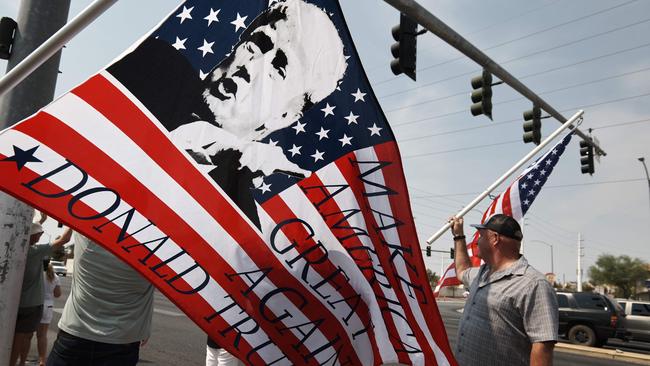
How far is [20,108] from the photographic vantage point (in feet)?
9.82

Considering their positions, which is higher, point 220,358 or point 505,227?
point 505,227

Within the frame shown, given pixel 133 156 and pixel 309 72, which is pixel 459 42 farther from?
pixel 133 156

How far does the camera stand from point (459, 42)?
6.77 metres

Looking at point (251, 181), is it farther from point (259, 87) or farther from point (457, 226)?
point (457, 226)

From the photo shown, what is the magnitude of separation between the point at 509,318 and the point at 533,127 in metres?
8.80

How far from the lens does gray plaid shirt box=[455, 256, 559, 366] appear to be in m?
3.06

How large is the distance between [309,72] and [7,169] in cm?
144

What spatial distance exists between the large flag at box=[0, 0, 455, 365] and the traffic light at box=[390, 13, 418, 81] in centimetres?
447

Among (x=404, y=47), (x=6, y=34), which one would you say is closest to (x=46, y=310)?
(x=6, y=34)

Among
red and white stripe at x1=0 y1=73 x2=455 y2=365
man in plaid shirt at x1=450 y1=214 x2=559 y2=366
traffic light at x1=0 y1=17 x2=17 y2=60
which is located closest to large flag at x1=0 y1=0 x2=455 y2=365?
red and white stripe at x1=0 y1=73 x2=455 y2=365

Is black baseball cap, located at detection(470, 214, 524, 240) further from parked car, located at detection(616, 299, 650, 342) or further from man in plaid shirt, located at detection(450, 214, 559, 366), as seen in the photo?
parked car, located at detection(616, 299, 650, 342)

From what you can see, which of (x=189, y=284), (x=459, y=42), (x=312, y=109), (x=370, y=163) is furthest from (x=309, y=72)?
(x=459, y=42)

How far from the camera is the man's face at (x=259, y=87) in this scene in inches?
92.7

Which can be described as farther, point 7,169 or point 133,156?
point 133,156
